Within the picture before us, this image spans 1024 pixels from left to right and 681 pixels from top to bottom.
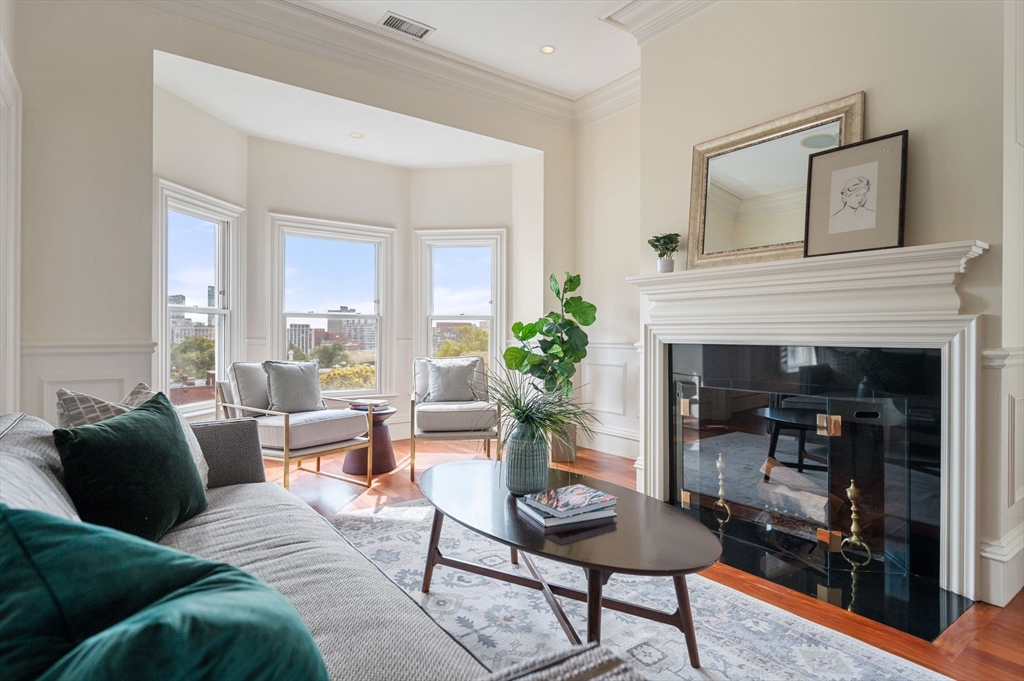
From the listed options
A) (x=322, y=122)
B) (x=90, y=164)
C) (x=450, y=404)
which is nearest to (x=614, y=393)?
(x=450, y=404)

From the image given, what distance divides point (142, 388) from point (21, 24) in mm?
2211

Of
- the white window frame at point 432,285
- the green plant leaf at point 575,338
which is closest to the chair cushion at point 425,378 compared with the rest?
the white window frame at point 432,285

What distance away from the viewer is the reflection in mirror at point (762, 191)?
2740mm

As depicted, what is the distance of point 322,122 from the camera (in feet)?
14.0

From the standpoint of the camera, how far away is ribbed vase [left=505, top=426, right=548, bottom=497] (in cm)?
200

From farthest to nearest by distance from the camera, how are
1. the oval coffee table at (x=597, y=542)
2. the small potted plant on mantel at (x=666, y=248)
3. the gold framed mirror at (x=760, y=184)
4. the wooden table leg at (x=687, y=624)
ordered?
the small potted plant on mantel at (x=666, y=248), the gold framed mirror at (x=760, y=184), the wooden table leg at (x=687, y=624), the oval coffee table at (x=597, y=542)

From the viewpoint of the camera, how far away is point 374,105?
399cm

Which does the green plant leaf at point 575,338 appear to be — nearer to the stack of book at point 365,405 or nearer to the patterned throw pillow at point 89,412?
the stack of book at point 365,405

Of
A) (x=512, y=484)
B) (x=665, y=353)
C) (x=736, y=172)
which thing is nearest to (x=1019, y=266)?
(x=736, y=172)

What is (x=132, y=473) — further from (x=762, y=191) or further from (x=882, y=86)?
(x=882, y=86)

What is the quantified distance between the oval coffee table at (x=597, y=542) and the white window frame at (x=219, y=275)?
9.05 feet

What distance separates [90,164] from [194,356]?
5.51 feet

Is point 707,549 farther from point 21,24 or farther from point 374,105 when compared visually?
point 21,24

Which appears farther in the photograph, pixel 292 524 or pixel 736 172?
pixel 736 172
